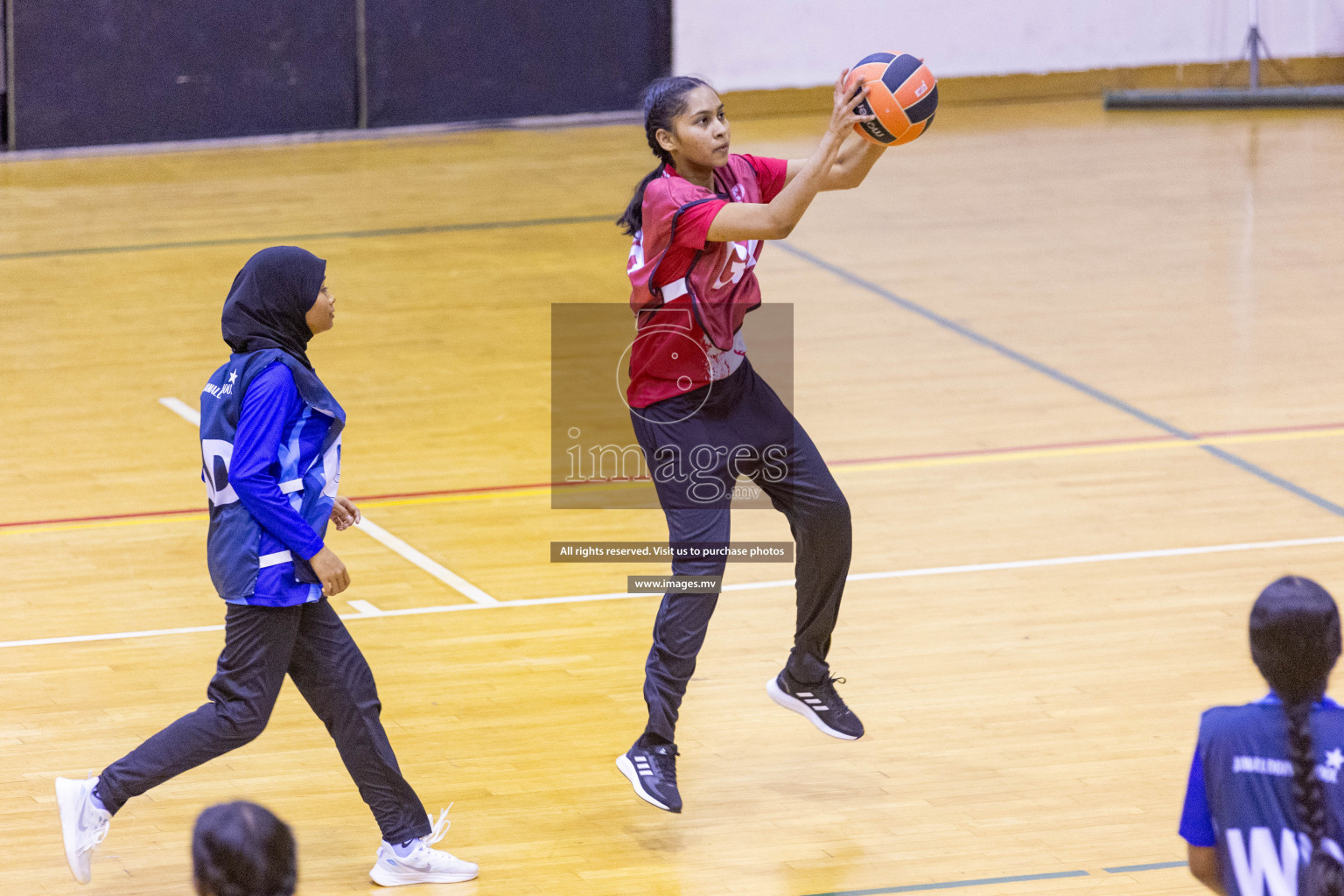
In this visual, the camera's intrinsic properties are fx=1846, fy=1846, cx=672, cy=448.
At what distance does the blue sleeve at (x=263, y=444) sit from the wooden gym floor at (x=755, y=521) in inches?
39.7

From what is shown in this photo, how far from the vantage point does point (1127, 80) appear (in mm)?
18016

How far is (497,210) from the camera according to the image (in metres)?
13.7

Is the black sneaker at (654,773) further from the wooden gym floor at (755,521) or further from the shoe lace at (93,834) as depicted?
the shoe lace at (93,834)

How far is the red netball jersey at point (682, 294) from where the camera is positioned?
4820 millimetres

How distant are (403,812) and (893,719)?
1718mm

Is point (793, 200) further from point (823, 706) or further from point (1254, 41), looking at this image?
point (1254, 41)

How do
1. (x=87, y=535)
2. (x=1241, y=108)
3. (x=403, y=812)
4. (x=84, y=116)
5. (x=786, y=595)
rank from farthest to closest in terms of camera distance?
(x=1241, y=108) → (x=84, y=116) → (x=87, y=535) → (x=786, y=595) → (x=403, y=812)

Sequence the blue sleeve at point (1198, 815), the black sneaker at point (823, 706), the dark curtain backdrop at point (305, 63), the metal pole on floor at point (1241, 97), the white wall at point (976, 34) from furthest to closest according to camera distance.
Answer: the white wall at point (976, 34) → the metal pole on floor at point (1241, 97) → the dark curtain backdrop at point (305, 63) → the black sneaker at point (823, 706) → the blue sleeve at point (1198, 815)

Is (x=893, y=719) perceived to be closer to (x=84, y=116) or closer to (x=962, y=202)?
(x=962, y=202)

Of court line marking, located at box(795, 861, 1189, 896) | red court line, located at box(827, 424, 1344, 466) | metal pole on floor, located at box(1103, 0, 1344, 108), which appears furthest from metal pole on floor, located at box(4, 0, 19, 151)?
court line marking, located at box(795, 861, 1189, 896)

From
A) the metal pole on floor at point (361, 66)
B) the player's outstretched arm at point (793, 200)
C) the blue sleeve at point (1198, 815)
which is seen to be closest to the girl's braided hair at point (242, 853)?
the blue sleeve at point (1198, 815)

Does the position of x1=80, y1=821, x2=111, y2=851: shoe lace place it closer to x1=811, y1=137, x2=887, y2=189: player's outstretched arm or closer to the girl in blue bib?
the girl in blue bib

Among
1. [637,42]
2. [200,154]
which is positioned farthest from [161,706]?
[637,42]

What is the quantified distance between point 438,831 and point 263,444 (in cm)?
115
